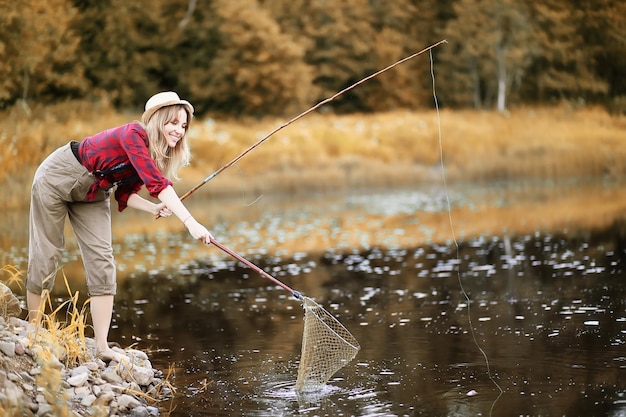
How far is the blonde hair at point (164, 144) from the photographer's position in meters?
4.96

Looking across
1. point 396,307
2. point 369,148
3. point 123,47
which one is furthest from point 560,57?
point 396,307

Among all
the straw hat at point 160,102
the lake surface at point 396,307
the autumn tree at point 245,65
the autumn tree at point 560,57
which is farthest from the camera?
the autumn tree at point 560,57

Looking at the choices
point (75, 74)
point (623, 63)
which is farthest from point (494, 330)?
point (623, 63)

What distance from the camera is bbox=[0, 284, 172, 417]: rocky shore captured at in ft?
14.4

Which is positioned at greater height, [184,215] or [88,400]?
[184,215]

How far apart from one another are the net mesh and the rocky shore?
0.75 meters

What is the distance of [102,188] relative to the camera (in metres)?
5.16

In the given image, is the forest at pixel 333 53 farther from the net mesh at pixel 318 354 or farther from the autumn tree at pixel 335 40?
the net mesh at pixel 318 354

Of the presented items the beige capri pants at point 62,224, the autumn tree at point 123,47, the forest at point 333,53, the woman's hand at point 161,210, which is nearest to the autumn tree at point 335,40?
the forest at point 333,53

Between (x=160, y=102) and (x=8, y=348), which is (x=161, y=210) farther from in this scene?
(x=8, y=348)

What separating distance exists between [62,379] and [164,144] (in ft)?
4.21

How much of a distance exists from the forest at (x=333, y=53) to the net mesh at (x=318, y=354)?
63.4 ft

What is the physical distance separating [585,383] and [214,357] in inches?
90.3

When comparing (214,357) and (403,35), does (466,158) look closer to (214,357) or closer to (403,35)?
(403,35)
